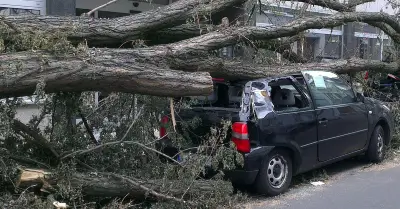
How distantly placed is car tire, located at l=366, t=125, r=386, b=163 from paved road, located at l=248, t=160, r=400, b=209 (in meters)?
0.37

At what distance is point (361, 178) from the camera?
7.76 metres

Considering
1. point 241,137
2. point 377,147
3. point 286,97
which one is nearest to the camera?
point 241,137

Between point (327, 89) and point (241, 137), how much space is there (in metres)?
2.10

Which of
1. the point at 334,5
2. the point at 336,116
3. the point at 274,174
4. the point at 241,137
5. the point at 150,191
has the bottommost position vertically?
the point at 274,174

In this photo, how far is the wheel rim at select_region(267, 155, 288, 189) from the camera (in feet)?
21.5

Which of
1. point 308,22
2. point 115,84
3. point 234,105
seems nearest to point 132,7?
point 308,22

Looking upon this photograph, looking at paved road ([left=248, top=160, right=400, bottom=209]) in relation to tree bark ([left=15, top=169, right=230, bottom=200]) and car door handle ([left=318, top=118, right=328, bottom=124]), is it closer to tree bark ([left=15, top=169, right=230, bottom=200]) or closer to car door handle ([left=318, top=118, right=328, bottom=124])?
car door handle ([left=318, top=118, right=328, bottom=124])

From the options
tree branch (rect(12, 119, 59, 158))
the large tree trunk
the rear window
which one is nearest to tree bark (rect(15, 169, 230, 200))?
tree branch (rect(12, 119, 59, 158))

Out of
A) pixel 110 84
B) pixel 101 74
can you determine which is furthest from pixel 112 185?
pixel 101 74

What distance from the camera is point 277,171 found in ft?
21.9

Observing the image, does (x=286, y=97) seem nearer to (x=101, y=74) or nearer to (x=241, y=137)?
(x=241, y=137)

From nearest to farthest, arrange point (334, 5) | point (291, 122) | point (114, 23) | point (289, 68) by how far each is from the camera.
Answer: point (114, 23)
point (291, 122)
point (289, 68)
point (334, 5)

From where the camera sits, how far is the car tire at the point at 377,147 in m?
8.47

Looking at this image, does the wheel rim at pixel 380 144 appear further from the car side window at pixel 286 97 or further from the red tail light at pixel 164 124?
the red tail light at pixel 164 124
